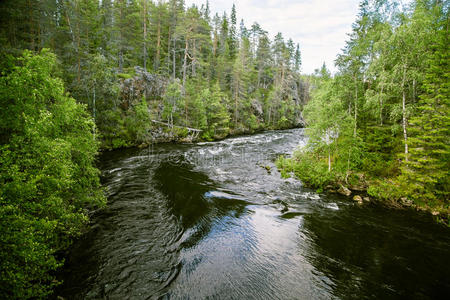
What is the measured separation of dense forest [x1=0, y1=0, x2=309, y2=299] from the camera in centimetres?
594

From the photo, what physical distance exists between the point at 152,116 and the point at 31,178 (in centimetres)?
3041

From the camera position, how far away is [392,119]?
734 inches

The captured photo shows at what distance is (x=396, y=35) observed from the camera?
15.0 m

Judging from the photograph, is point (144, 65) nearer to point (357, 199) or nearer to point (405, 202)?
point (357, 199)

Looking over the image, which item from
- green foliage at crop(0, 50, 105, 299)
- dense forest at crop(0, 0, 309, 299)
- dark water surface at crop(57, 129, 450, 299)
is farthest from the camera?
dark water surface at crop(57, 129, 450, 299)

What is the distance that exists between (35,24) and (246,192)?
33.3m

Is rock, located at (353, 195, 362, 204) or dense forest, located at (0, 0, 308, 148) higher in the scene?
dense forest, located at (0, 0, 308, 148)

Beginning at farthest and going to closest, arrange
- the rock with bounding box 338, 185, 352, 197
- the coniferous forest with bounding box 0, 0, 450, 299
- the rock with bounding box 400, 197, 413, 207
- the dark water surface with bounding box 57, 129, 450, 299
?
the rock with bounding box 338, 185, 352, 197
the rock with bounding box 400, 197, 413, 207
the dark water surface with bounding box 57, 129, 450, 299
the coniferous forest with bounding box 0, 0, 450, 299

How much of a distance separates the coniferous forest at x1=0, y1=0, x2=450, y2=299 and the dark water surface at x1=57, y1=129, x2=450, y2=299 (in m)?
1.75

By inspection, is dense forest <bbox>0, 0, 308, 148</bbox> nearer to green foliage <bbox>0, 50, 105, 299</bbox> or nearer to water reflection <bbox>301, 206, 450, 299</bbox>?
green foliage <bbox>0, 50, 105, 299</bbox>

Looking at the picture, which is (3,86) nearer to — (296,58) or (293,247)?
(293,247)

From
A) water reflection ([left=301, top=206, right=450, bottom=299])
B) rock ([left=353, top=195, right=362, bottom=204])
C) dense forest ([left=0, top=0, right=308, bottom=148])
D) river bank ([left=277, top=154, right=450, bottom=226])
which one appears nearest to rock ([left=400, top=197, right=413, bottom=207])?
river bank ([left=277, top=154, right=450, bottom=226])

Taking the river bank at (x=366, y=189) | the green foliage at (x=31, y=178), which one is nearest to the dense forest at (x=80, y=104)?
the green foliage at (x=31, y=178)

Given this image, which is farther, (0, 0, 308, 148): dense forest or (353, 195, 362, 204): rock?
(0, 0, 308, 148): dense forest
